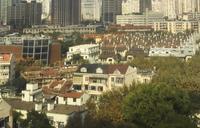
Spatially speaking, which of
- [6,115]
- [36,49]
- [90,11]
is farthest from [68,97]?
[90,11]

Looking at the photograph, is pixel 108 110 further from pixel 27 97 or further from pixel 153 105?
pixel 27 97

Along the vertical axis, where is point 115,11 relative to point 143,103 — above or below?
above

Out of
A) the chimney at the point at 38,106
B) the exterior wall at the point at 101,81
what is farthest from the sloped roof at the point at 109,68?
the chimney at the point at 38,106

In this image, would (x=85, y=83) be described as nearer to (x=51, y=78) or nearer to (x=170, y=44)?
(x=51, y=78)

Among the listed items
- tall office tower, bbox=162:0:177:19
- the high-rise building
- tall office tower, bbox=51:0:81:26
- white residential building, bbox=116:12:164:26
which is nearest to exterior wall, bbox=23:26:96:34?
tall office tower, bbox=51:0:81:26

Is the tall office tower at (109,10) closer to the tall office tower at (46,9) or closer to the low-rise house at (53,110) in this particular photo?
the tall office tower at (46,9)

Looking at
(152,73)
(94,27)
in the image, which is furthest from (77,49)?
(94,27)

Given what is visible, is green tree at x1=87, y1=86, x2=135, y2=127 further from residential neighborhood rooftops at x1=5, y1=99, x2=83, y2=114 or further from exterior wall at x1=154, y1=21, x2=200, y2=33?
exterior wall at x1=154, y1=21, x2=200, y2=33
